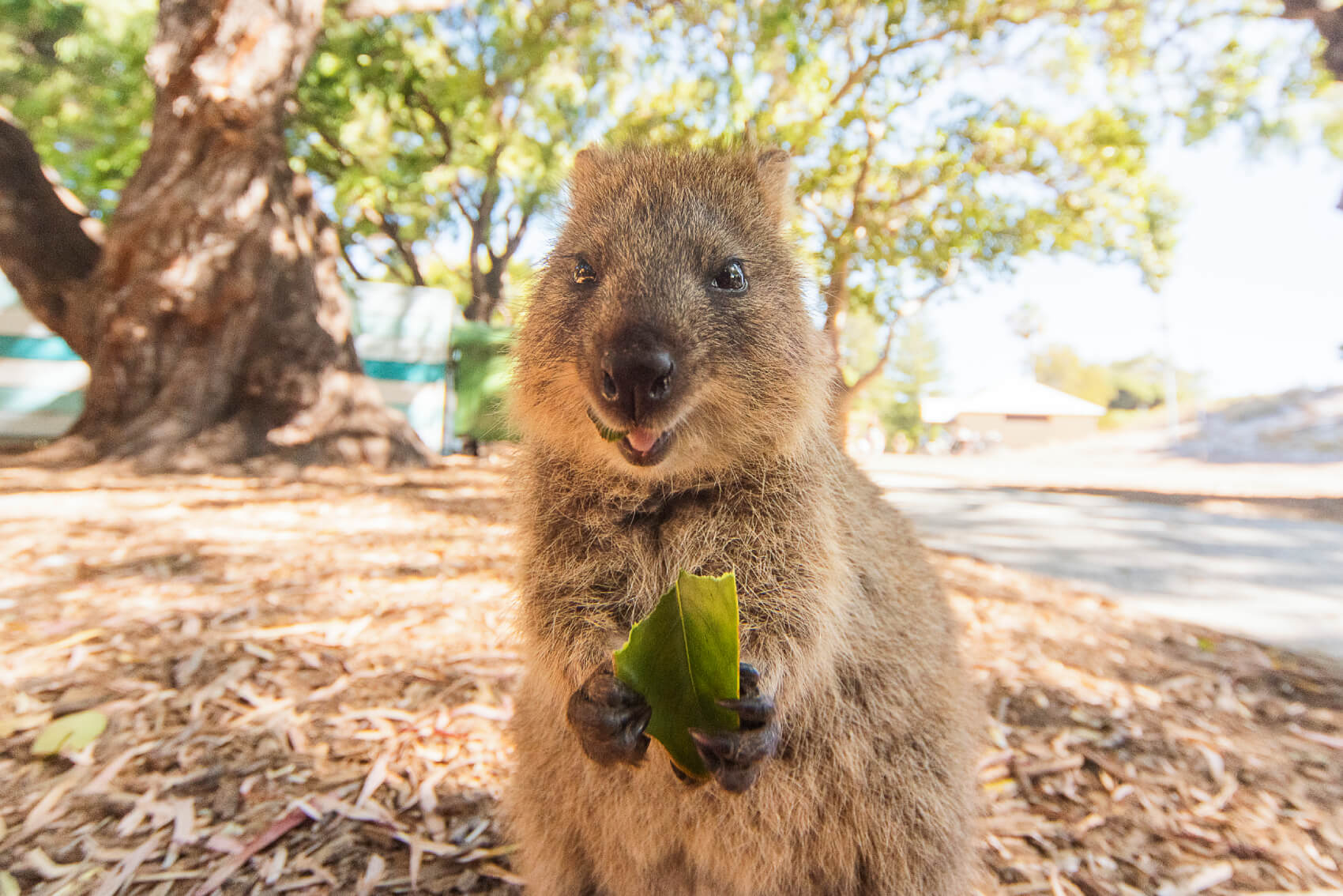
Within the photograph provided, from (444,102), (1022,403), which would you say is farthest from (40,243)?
(1022,403)

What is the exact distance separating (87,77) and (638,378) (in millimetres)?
17478

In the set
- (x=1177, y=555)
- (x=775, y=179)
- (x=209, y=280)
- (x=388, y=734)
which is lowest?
(x=388, y=734)

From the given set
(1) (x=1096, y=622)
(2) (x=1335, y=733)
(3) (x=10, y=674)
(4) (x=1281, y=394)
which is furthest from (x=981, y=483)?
(3) (x=10, y=674)

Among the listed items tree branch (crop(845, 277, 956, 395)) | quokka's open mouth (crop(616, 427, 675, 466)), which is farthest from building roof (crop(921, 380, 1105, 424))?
quokka's open mouth (crop(616, 427, 675, 466))

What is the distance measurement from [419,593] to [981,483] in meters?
11.3

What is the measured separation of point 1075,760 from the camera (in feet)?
8.81

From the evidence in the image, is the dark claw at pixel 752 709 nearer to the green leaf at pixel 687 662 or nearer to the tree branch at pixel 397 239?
the green leaf at pixel 687 662

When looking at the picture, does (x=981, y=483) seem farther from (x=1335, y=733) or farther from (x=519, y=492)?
(x=519, y=492)

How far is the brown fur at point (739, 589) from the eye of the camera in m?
1.68

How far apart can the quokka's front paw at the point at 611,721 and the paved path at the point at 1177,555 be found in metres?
1.79

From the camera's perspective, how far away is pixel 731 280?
1.84 meters

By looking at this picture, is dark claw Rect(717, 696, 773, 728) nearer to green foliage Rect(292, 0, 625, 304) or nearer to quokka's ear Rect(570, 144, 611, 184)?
quokka's ear Rect(570, 144, 611, 184)

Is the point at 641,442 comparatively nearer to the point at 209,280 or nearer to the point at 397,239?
the point at 209,280

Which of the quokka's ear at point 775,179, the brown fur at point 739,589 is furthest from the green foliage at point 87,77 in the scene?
the brown fur at point 739,589
